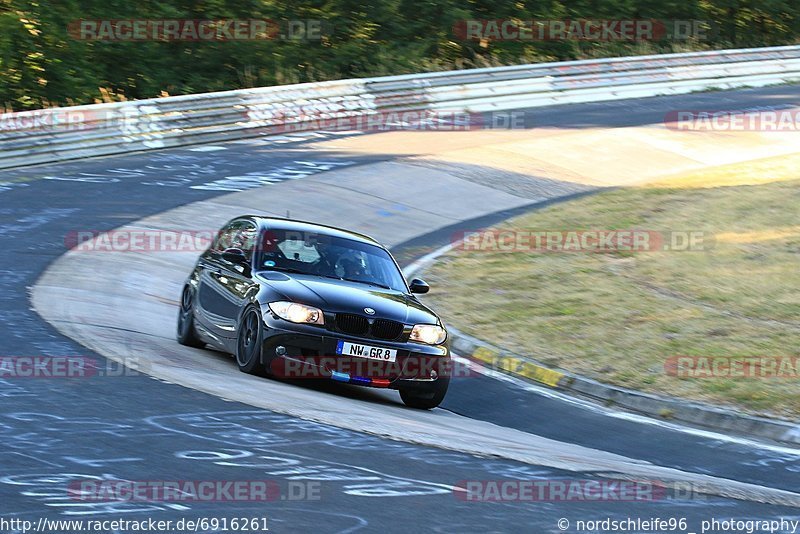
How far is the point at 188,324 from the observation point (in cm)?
1247

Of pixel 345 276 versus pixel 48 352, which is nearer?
pixel 48 352

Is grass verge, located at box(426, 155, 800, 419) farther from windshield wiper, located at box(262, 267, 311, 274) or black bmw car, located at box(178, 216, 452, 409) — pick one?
windshield wiper, located at box(262, 267, 311, 274)

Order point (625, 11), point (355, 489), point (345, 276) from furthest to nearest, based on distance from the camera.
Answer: point (625, 11), point (345, 276), point (355, 489)

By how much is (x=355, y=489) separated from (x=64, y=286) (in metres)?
8.53

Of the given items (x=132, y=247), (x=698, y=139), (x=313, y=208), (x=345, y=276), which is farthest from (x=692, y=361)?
(x=698, y=139)

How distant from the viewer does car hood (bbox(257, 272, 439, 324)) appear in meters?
10.5

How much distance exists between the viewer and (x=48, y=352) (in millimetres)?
10414

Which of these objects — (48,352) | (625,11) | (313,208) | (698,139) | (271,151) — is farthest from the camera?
(625,11)

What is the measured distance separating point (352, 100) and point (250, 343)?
62.8 feet

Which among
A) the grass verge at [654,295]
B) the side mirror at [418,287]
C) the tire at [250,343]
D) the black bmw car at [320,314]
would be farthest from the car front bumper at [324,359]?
the grass verge at [654,295]

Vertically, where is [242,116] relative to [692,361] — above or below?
above

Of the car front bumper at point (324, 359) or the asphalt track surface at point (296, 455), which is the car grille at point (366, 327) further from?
the asphalt track surface at point (296, 455)

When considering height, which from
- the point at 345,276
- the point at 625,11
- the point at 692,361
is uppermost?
the point at 625,11

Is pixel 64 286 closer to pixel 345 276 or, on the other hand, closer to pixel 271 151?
pixel 345 276
